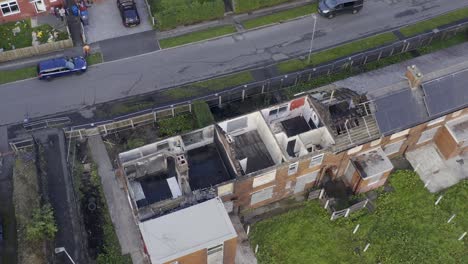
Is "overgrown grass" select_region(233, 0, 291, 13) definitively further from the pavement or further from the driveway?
the pavement

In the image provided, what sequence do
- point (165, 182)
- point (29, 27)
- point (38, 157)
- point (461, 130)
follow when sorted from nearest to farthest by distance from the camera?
point (165, 182) → point (38, 157) → point (461, 130) → point (29, 27)

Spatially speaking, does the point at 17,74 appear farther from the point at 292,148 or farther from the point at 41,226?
the point at 292,148

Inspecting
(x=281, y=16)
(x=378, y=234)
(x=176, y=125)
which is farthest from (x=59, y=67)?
(x=378, y=234)

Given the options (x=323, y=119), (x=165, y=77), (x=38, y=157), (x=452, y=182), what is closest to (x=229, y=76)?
(x=165, y=77)

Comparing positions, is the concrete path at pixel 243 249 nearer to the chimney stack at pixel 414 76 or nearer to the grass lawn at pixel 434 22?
the chimney stack at pixel 414 76

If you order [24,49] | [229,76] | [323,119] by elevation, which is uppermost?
[24,49]

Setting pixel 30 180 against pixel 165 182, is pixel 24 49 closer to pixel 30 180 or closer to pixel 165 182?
pixel 30 180
